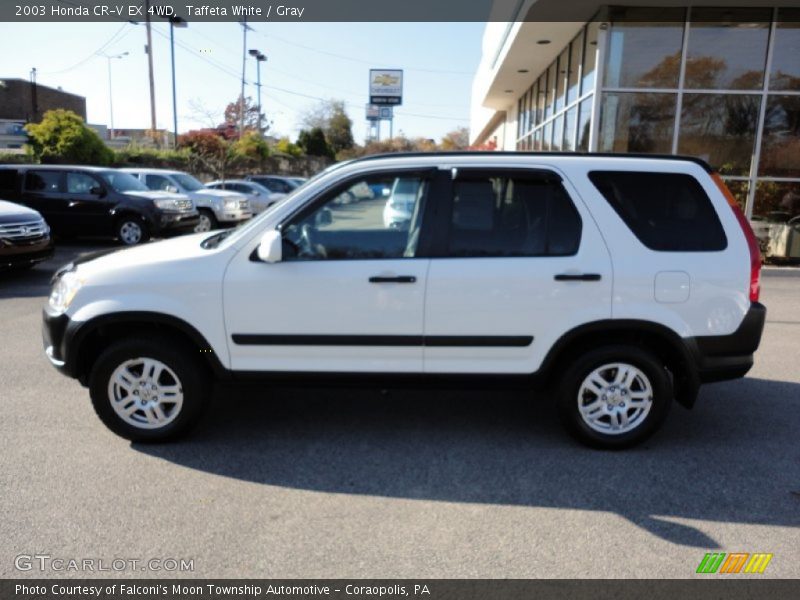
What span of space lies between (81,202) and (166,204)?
68.0 inches

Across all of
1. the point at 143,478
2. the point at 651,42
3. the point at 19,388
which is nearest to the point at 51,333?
the point at 143,478

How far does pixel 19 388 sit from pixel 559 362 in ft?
14.2

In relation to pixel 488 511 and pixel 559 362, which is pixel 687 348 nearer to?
pixel 559 362

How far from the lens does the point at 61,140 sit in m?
24.0

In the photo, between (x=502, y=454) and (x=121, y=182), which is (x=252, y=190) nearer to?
(x=121, y=182)

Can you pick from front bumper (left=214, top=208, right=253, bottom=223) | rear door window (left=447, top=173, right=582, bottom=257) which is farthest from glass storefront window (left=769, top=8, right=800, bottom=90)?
front bumper (left=214, top=208, right=253, bottom=223)

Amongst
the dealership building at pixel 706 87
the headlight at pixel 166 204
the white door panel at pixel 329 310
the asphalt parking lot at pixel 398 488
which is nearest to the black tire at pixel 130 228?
the headlight at pixel 166 204

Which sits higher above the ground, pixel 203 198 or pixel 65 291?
Answer: pixel 203 198

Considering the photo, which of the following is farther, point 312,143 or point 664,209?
point 312,143

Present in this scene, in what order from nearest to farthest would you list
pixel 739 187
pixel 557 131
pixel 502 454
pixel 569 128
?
pixel 502 454 < pixel 739 187 < pixel 569 128 < pixel 557 131

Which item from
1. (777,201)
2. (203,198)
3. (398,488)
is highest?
(777,201)

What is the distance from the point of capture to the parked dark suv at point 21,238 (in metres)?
A: 9.52

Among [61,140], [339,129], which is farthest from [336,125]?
[61,140]

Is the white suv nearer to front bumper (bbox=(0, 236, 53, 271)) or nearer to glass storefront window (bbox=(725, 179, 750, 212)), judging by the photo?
front bumper (bbox=(0, 236, 53, 271))
